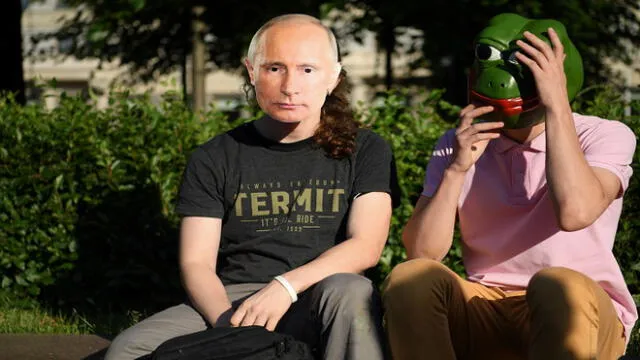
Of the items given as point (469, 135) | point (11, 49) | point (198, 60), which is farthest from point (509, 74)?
point (198, 60)

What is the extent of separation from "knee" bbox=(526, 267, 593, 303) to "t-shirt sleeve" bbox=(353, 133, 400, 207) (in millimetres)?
792

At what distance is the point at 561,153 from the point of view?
330cm

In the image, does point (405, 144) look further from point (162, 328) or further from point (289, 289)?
point (162, 328)

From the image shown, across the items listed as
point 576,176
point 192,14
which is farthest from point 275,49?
point 192,14

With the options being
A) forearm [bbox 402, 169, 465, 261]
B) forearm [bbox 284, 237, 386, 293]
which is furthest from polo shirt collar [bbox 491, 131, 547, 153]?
forearm [bbox 284, 237, 386, 293]

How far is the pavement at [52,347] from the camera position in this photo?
490 cm

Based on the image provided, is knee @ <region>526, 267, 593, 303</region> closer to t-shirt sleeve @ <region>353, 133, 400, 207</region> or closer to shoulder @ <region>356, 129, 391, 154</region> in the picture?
t-shirt sleeve @ <region>353, 133, 400, 207</region>

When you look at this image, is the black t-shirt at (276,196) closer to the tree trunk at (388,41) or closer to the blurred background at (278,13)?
the blurred background at (278,13)

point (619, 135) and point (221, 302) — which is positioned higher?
point (619, 135)

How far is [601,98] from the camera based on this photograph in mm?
5375

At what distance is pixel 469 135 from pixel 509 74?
235mm

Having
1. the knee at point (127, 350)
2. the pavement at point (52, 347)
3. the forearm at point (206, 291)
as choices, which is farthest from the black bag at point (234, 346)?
the pavement at point (52, 347)

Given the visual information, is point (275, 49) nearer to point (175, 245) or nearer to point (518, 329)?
point (518, 329)

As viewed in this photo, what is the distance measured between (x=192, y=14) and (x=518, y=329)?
884 cm
